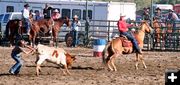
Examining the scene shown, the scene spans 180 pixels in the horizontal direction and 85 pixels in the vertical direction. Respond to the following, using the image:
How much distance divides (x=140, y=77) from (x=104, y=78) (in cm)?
95

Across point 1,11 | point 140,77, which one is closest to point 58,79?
point 140,77

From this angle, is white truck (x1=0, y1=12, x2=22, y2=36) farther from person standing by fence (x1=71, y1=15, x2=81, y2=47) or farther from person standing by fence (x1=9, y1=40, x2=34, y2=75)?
person standing by fence (x1=9, y1=40, x2=34, y2=75)

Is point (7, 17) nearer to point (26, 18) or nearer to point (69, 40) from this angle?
point (69, 40)

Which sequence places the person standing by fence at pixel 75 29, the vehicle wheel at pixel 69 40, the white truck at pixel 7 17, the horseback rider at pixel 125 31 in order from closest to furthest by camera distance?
the horseback rider at pixel 125 31 → the person standing by fence at pixel 75 29 → the vehicle wheel at pixel 69 40 → the white truck at pixel 7 17

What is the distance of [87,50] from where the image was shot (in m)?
22.7

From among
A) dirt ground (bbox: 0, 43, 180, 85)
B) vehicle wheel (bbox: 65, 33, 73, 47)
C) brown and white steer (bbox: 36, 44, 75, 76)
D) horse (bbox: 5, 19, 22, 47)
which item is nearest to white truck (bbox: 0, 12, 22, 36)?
vehicle wheel (bbox: 65, 33, 73, 47)

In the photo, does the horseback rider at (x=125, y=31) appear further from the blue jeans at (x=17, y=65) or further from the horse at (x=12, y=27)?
the horse at (x=12, y=27)

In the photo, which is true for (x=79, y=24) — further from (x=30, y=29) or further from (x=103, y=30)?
(x=30, y=29)

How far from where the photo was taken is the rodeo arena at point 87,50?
11.4m

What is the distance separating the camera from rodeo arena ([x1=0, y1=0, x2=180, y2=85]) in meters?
11.4

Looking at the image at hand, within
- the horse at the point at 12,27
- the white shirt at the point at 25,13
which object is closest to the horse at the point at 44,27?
the white shirt at the point at 25,13

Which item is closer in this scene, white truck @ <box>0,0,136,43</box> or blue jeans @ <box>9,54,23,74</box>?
blue jeans @ <box>9,54,23,74</box>

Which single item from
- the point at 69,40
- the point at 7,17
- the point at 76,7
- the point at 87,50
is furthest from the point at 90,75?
the point at 76,7

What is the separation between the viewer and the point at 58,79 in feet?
36.9
